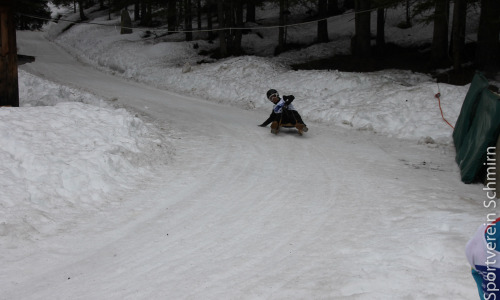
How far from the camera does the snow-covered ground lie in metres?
4.12

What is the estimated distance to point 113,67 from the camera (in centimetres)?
2605

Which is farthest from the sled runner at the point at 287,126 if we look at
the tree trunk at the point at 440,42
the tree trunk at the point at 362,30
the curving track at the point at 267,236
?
the tree trunk at the point at 362,30

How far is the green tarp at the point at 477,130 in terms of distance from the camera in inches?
282

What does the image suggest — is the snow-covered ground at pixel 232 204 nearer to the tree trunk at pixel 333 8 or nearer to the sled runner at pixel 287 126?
the sled runner at pixel 287 126

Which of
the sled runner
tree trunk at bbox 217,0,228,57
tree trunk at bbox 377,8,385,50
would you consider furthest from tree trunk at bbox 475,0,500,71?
tree trunk at bbox 217,0,228,57

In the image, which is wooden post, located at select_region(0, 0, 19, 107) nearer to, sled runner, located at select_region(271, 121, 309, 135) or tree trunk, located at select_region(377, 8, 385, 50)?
sled runner, located at select_region(271, 121, 309, 135)

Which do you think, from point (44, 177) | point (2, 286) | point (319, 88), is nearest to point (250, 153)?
point (44, 177)

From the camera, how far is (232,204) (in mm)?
6418

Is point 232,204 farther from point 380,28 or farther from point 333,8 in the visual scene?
point 333,8

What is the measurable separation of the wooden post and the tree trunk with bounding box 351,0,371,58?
15.6m

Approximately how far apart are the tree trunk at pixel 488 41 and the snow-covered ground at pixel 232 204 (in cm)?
377

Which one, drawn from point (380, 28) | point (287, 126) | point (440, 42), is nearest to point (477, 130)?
point (287, 126)

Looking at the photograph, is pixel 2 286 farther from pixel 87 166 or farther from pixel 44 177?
pixel 87 166

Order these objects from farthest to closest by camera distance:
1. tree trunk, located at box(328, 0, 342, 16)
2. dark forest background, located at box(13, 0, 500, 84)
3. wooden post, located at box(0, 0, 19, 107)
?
tree trunk, located at box(328, 0, 342, 16) < dark forest background, located at box(13, 0, 500, 84) < wooden post, located at box(0, 0, 19, 107)
